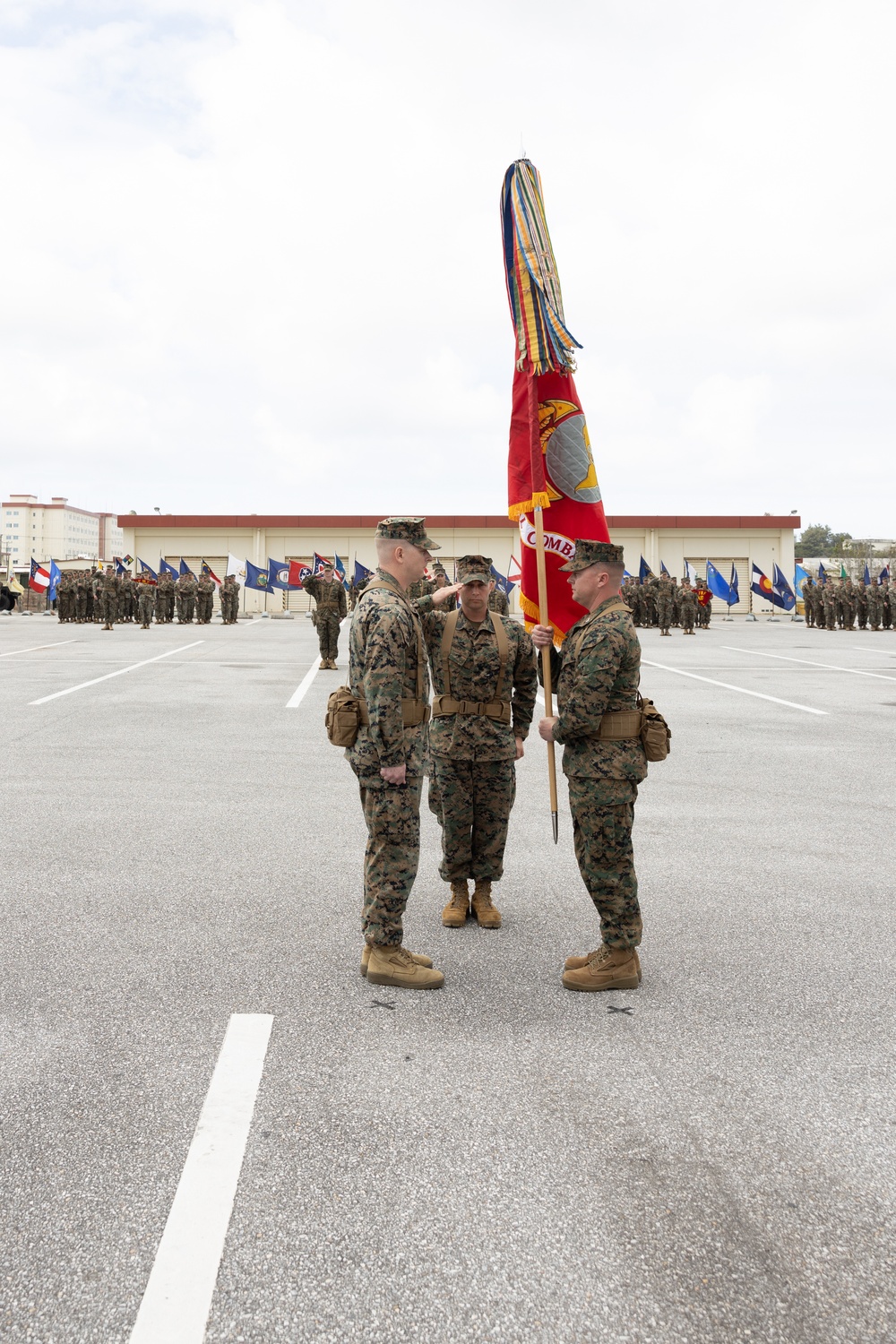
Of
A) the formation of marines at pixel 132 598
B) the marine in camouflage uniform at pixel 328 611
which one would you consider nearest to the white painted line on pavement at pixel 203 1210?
the marine in camouflage uniform at pixel 328 611

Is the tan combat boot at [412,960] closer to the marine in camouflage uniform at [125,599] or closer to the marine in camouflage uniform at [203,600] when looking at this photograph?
the marine in camouflage uniform at [125,599]

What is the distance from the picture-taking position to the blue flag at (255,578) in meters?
42.6

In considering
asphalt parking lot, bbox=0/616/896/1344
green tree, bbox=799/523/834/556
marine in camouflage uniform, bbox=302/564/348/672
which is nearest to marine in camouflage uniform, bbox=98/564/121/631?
marine in camouflage uniform, bbox=302/564/348/672

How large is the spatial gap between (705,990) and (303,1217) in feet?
6.63

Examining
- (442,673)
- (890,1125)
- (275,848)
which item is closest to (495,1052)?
(890,1125)

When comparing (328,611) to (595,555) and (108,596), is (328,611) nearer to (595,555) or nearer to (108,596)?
(595,555)

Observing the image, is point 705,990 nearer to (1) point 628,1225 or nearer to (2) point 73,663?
(1) point 628,1225

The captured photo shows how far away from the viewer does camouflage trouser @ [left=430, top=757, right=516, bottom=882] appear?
492 cm

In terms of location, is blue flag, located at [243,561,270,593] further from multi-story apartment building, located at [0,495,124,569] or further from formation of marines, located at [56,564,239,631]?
multi-story apartment building, located at [0,495,124,569]

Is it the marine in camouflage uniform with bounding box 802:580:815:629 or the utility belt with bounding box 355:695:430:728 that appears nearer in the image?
the utility belt with bounding box 355:695:430:728

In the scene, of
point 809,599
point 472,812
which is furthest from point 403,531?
point 809,599

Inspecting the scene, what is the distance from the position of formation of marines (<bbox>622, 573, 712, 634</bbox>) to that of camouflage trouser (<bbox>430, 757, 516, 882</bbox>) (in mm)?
27899

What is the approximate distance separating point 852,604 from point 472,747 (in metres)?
36.2

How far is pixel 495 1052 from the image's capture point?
3426mm
